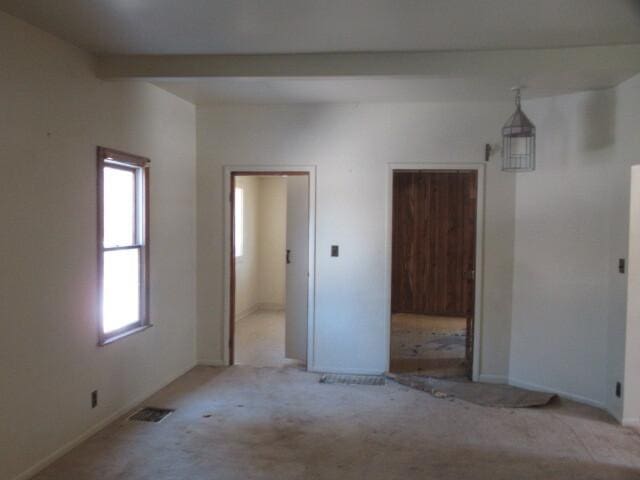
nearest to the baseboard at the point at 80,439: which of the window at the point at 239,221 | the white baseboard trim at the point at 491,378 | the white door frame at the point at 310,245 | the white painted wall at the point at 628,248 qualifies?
the white door frame at the point at 310,245

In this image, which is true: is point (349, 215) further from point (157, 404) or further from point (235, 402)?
point (157, 404)

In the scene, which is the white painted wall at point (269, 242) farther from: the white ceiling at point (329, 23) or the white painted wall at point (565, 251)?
the white ceiling at point (329, 23)

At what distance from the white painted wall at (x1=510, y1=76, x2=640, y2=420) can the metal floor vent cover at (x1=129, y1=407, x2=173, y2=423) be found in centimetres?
302

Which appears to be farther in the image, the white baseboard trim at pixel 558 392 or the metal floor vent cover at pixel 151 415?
the white baseboard trim at pixel 558 392

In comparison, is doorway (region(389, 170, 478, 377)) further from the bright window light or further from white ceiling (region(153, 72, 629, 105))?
the bright window light

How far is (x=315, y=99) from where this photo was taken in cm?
477

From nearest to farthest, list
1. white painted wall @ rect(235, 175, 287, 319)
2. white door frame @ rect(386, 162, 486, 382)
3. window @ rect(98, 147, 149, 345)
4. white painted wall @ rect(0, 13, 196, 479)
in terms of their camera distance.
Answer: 1. white painted wall @ rect(0, 13, 196, 479)
2. window @ rect(98, 147, 149, 345)
3. white door frame @ rect(386, 162, 486, 382)
4. white painted wall @ rect(235, 175, 287, 319)

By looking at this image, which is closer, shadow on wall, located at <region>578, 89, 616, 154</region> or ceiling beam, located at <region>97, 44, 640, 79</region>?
ceiling beam, located at <region>97, 44, 640, 79</region>

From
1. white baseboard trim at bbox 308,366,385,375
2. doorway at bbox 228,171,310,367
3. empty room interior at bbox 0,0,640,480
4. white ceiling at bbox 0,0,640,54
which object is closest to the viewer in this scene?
white ceiling at bbox 0,0,640,54

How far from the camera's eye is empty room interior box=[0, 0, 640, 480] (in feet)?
9.59

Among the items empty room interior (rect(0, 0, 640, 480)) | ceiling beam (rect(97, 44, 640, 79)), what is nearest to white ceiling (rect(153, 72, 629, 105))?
empty room interior (rect(0, 0, 640, 480))

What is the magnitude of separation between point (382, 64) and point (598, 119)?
196 cm

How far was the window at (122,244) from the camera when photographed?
3650mm

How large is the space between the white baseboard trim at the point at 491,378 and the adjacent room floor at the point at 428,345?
237mm
